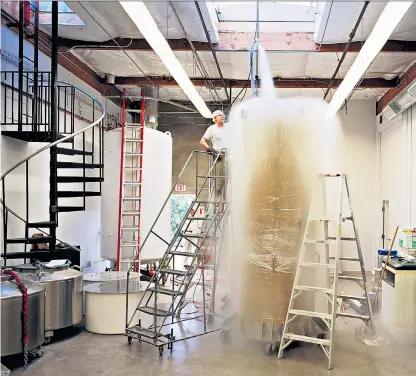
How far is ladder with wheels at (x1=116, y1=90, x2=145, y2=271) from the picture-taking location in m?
7.61

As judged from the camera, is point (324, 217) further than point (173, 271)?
No

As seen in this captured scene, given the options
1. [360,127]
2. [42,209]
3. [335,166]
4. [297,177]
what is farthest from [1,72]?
[360,127]

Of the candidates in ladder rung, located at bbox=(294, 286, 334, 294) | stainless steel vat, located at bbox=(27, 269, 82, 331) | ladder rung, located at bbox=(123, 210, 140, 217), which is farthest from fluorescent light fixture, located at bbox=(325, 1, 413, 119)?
ladder rung, located at bbox=(123, 210, 140, 217)

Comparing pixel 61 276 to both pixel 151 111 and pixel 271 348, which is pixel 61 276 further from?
pixel 151 111

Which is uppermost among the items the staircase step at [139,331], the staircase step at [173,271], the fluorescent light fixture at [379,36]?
the fluorescent light fixture at [379,36]

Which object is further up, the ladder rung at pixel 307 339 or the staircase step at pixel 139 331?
the ladder rung at pixel 307 339

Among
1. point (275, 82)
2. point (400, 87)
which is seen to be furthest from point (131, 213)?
point (400, 87)

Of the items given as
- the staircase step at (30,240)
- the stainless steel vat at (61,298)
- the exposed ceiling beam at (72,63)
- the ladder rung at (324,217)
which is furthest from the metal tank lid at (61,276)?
the exposed ceiling beam at (72,63)

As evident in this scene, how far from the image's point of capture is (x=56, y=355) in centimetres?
460

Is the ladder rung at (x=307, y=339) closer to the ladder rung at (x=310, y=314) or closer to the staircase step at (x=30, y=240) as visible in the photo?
the ladder rung at (x=310, y=314)

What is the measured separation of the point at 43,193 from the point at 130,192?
189 cm

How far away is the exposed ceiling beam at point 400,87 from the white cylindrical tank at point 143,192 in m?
4.43

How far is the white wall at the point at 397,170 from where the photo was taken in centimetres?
764

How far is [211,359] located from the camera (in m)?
4.53
